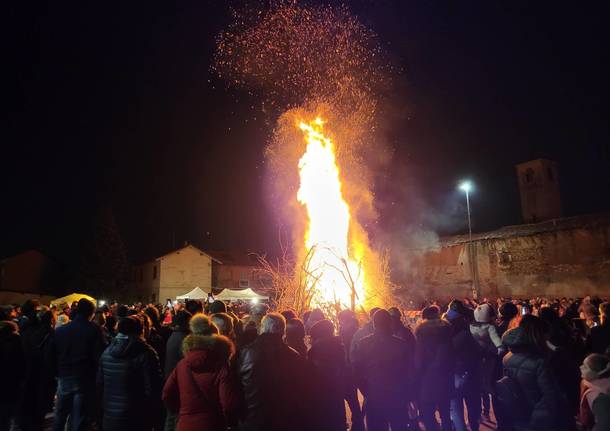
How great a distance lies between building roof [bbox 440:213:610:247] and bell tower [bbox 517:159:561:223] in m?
12.3

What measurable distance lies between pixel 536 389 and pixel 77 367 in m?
5.61

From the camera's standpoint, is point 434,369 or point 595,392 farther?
point 434,369

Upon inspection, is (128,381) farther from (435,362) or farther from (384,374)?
(435,362)

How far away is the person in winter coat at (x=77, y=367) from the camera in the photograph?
625cm

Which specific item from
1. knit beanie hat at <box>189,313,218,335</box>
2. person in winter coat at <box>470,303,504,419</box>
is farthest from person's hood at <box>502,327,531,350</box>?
knit beanie hat at <box>189,313,218,335</box>

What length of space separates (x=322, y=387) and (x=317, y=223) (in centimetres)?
1305

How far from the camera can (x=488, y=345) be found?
718cm

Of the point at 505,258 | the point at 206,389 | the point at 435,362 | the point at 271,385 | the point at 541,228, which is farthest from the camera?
the point at 505,258

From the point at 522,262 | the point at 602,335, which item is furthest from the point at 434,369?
the point at 522,262

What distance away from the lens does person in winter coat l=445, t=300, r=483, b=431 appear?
6625 mm

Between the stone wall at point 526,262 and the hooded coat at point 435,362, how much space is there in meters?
28.7

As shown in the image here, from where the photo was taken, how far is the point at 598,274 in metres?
30.1

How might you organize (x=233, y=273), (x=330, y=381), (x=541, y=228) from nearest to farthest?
(x=330, y=381)
(x=541, y=228)
(x=233, y=273)

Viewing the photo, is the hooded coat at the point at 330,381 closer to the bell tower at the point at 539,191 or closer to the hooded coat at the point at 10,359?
the hooded coat at the point at 10,359
